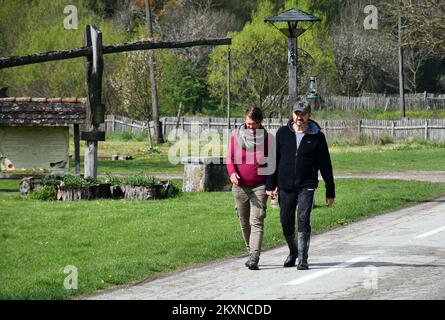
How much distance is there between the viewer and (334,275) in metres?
13.6

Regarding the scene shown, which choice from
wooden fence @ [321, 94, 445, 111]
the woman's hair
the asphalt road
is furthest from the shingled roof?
wooden fence @ [321, 94, 445, 111]

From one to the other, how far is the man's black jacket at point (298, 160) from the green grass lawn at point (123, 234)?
Answer: 5.96ft

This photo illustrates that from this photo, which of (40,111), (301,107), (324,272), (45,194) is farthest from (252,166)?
(40,111)

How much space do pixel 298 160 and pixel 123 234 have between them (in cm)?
501

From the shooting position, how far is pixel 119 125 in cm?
Answer: 6950

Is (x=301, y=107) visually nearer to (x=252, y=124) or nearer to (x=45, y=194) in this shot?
(x=252, y=124)

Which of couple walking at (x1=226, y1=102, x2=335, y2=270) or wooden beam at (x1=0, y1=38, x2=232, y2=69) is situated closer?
couple walking at (x1=226, y1=102, x2=335, y2=270)

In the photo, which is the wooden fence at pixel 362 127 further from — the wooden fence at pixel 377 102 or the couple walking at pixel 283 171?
the couple walking at pixel 283 171

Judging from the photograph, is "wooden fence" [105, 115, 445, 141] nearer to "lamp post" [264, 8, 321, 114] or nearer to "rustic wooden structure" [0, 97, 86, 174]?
"rustic wooden structure" [0, 97, 86, 174]

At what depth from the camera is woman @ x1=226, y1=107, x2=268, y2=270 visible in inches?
565

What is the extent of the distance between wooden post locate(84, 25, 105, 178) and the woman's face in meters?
11.9

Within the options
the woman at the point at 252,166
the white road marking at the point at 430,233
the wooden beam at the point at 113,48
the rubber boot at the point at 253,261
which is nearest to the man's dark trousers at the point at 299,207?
the woman at the point at 252,166
